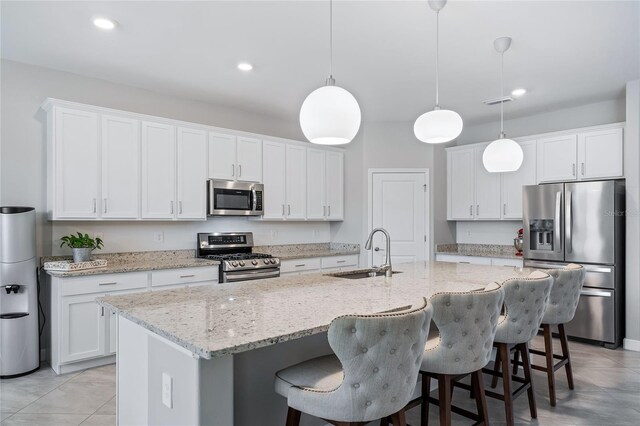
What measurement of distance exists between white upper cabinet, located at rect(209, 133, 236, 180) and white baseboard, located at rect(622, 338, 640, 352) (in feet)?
14.9

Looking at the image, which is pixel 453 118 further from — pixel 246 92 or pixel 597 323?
pixel 597 323

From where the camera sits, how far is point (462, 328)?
1.91 m

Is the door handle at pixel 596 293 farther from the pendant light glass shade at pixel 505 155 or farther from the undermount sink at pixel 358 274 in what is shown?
the undermount sink at pixel 358 274

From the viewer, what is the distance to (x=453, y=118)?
2557mm

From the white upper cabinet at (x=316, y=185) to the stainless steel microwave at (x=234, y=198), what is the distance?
822mm

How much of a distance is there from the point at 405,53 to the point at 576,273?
217 cm

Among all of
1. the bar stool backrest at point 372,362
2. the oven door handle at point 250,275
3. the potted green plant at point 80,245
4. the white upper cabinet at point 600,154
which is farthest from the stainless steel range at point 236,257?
the white upper cabinet at point 600,154

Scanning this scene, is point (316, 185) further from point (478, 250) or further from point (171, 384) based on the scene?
point (171, 384)

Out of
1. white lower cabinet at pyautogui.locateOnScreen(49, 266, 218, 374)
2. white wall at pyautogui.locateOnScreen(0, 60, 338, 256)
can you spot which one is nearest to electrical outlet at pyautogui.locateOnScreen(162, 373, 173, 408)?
white lower cabinet at pyautogui.locateOnScreen(49, 266, 218, 374)

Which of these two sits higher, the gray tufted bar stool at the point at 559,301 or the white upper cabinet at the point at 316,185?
the white upper cabinet at the point at 316,185

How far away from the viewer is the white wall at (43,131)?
3.63 metres

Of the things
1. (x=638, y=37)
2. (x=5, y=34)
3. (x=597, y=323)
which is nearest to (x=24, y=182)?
(x=5, y=34)

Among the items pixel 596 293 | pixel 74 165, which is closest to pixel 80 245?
pixel 74 165

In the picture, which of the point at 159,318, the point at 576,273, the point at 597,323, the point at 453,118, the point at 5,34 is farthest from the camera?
the point at 597,323
